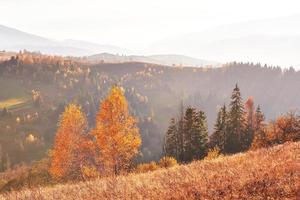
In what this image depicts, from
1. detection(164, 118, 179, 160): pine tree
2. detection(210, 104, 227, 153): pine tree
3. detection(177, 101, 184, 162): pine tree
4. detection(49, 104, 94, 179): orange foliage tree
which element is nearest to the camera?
detection(49, 104, 94, 179): orange foliage tree

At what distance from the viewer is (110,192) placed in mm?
12484

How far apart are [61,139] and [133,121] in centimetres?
2163

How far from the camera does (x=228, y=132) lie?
72.1 meters

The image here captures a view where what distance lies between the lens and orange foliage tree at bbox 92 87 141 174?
1822 inches

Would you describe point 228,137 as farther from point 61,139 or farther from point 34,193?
point 34,193

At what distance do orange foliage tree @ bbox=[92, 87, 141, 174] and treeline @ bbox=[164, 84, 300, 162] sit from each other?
63.5 feet

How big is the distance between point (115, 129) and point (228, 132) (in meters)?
31.8

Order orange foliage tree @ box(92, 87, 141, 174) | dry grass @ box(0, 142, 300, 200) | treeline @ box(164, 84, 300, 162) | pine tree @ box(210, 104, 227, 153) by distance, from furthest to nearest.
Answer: pine tree @ box(210, 104, 227, 153), treeline @ box(164, 84, 300, 162), orange foliage tree @ box(92, 87, 141, 174), dry grass @ box(0, 142, 300, 200)

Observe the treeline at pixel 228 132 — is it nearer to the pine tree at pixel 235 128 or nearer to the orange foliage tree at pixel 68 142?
the pine tree at pixel 235 128

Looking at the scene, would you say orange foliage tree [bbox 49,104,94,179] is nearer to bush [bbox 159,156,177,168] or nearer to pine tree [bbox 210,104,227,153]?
bush [bbox 159,156,177,168]

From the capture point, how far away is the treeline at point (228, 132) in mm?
61188

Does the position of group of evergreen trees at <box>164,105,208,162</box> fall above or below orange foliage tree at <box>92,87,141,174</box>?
below

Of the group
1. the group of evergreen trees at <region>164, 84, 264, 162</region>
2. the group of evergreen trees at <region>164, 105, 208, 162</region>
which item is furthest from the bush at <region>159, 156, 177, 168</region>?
the group of evergreen trees at <region>164, 84, 264, 162</region>

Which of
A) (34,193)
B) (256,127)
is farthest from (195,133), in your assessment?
(34,193)
